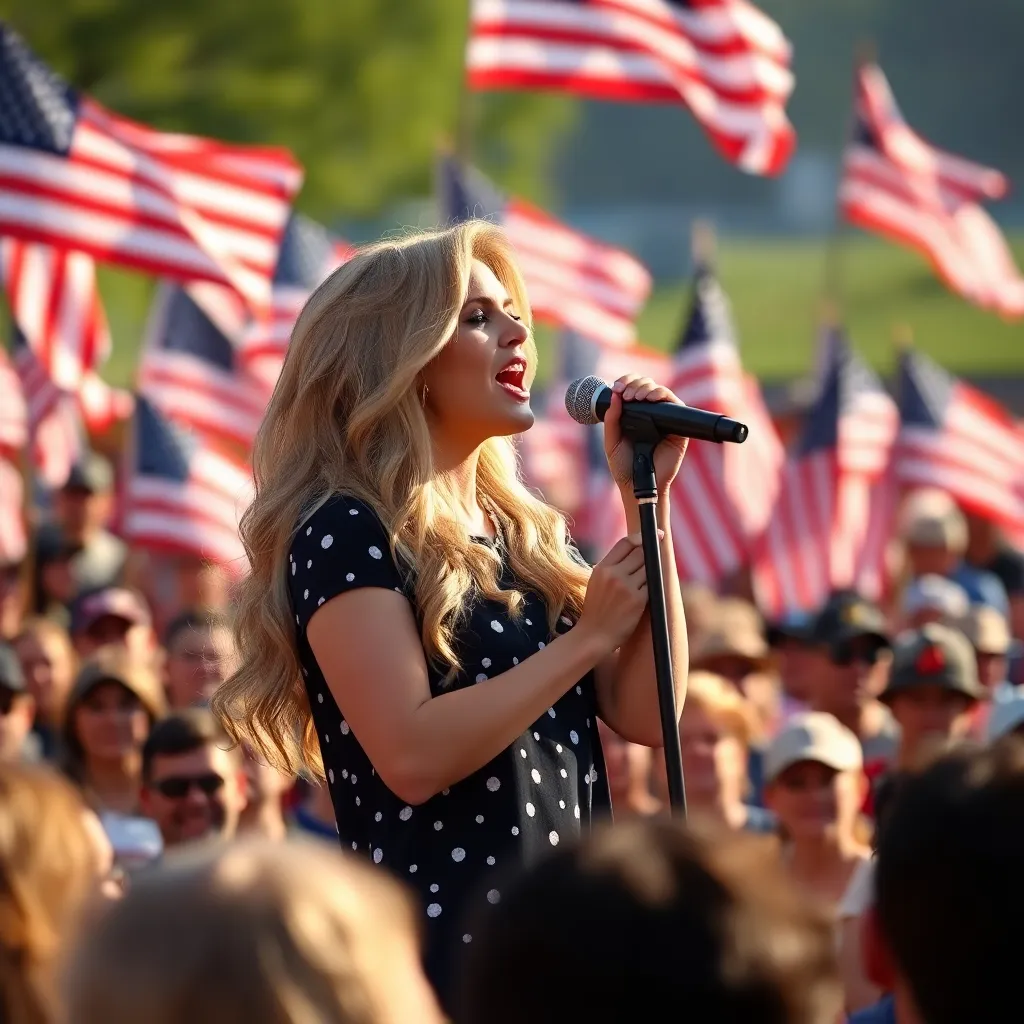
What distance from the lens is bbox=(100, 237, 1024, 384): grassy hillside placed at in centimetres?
5194

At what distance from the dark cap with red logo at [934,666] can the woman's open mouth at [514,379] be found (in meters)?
3.75

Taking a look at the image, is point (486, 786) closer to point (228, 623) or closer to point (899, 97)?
point (228, 623)

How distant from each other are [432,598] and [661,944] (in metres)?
1.53

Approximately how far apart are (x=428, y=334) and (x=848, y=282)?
201ft

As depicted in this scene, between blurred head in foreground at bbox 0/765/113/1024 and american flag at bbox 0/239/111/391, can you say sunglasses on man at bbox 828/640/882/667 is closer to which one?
american flag at bbox 0/239/111/391

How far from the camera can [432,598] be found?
3398 millimetres

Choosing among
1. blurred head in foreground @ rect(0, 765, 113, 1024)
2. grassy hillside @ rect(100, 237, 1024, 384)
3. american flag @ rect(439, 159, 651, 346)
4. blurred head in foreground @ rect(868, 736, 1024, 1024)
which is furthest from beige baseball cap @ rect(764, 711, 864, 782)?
grassy hillside @ rect(100, 237, 1024, 384)

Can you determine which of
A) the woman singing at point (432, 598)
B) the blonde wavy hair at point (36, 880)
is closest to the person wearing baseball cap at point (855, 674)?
the woman singing at point (432, 598)

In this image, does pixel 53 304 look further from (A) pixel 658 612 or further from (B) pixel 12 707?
(A) pixel 658 612

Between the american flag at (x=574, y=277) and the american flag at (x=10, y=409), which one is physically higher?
the american flag at (x=574, y=277)

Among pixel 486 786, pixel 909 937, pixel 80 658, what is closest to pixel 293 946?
pixel 909 937

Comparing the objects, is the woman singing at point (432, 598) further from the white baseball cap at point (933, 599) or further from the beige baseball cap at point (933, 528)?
the beige baseball cap at point (933, 528)

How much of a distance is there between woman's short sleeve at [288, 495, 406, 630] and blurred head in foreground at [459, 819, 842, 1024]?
146cm

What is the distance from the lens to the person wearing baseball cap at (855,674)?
7922 mm
